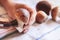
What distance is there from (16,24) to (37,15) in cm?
15

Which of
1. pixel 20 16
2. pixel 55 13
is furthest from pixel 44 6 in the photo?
pixel 20 16

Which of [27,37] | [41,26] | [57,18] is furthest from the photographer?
[57,18]

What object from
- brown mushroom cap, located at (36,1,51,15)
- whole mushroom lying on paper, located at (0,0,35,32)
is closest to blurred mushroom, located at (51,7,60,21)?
brown mushroom cap, located at (36,1,51,15)

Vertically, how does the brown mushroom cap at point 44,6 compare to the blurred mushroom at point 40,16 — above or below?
above

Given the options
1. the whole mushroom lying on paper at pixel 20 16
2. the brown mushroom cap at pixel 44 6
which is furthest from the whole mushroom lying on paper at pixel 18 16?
the brown mushroom cap at pixel 44 6

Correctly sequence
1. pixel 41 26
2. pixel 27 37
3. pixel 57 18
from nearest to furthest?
pixel 27 37 < pixel 41 26 < pixel 57 18

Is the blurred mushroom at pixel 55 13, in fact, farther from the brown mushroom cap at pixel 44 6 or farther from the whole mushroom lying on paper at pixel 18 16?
the whole mushroom lying on paper at pixel 18 16

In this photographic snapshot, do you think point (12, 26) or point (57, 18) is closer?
point (12, 26)

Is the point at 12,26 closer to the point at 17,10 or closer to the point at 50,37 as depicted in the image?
the point at 17,10

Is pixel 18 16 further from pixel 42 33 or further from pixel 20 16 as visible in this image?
pixel 42 33

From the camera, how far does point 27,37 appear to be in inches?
24.6

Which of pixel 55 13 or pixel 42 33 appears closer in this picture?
pixel 42 33

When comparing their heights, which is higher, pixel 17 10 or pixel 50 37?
pixel 17 10

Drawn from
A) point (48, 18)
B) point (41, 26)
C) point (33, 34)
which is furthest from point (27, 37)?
point (48, 18)
